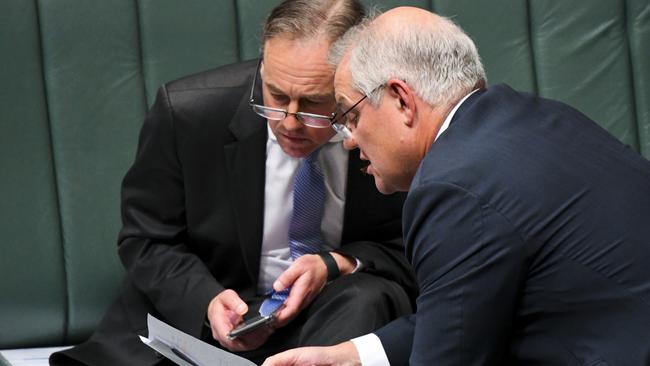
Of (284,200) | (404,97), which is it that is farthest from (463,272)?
(284,200)

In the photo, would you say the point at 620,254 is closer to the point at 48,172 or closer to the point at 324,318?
the point at 324,318

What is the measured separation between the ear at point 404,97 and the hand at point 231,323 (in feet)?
2.21

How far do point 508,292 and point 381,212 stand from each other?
97 centimetres

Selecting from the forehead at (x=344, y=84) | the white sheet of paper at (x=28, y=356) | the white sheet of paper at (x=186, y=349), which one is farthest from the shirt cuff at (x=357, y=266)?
the white sheet of paper at (x=28, y=356)

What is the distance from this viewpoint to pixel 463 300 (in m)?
1.77

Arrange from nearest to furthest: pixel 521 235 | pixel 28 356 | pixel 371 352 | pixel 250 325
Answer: pixel 521 235
pixel 371 352
pixel 250 325
pixel 28 356

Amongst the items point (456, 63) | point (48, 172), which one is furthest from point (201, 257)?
point (456, 63)

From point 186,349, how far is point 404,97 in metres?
0.65

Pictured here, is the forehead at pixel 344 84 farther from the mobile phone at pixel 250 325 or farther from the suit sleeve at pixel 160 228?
the suit sleeve at pixel 160 228

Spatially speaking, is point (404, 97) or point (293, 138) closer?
point (404, 97)

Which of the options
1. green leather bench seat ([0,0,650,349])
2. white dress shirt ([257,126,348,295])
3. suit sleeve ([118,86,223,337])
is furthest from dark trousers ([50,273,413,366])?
green leather bench seat ([0,0,650,349])

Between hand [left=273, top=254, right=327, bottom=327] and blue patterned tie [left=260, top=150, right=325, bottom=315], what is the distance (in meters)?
0.16

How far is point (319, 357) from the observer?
6.88ft

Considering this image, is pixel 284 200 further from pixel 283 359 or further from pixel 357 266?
pixel 283 359
